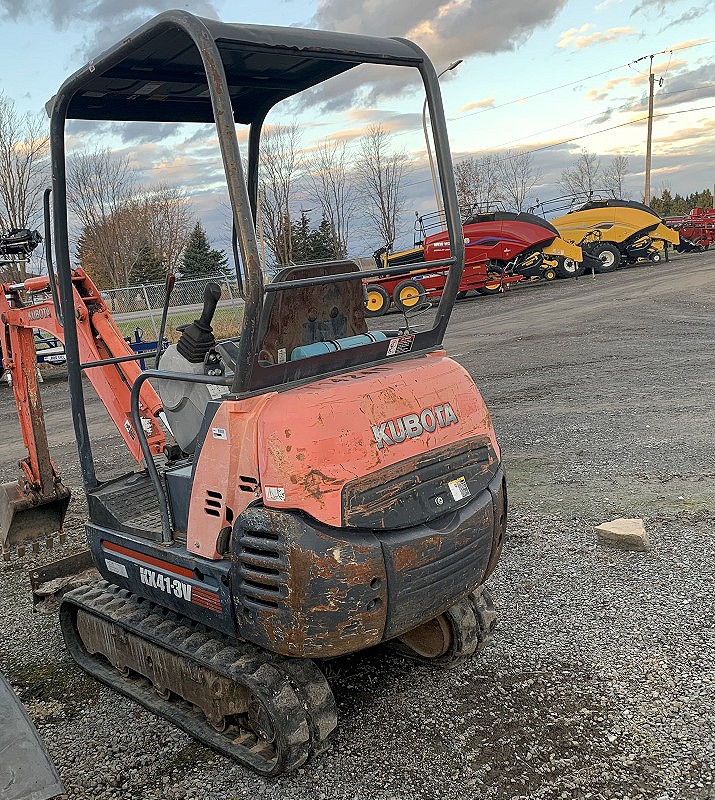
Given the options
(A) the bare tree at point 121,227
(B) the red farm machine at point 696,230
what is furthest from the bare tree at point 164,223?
(B) the red farm machine at point 696,230

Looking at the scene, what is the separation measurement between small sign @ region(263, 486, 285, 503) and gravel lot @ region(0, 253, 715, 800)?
3.96 feet

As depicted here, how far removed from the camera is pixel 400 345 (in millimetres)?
3779

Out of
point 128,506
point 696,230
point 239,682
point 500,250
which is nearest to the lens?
point 239,682

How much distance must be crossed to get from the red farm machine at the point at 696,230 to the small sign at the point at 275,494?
106 ft

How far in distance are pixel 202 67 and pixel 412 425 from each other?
217 centimetres

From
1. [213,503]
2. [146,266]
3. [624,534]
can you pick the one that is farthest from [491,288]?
[213,503]

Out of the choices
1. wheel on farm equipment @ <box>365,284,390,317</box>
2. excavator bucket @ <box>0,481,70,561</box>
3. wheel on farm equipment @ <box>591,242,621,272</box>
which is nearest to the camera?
wheel on farm equipment @ <box>365,284,390,317</box>

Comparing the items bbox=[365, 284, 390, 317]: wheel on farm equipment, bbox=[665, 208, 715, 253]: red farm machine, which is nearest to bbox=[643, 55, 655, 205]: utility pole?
bbox=[665, 208, 715, 253]: red farm machine

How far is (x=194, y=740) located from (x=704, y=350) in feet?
33.4

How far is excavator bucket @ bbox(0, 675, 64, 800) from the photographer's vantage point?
254 centimetres

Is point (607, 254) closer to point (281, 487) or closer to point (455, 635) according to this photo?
point (455, 635)

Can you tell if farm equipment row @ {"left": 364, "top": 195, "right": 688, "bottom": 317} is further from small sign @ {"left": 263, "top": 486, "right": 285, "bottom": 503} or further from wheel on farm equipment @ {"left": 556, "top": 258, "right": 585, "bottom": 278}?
small sign @ {"left": 263, "top": 486, "right": 285, "bottom": 503}

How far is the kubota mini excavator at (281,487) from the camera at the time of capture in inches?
119

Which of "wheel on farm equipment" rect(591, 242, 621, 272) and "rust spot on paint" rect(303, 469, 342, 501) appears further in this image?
"wheel on farm equipment" rect(591, 242, 621, 272)
